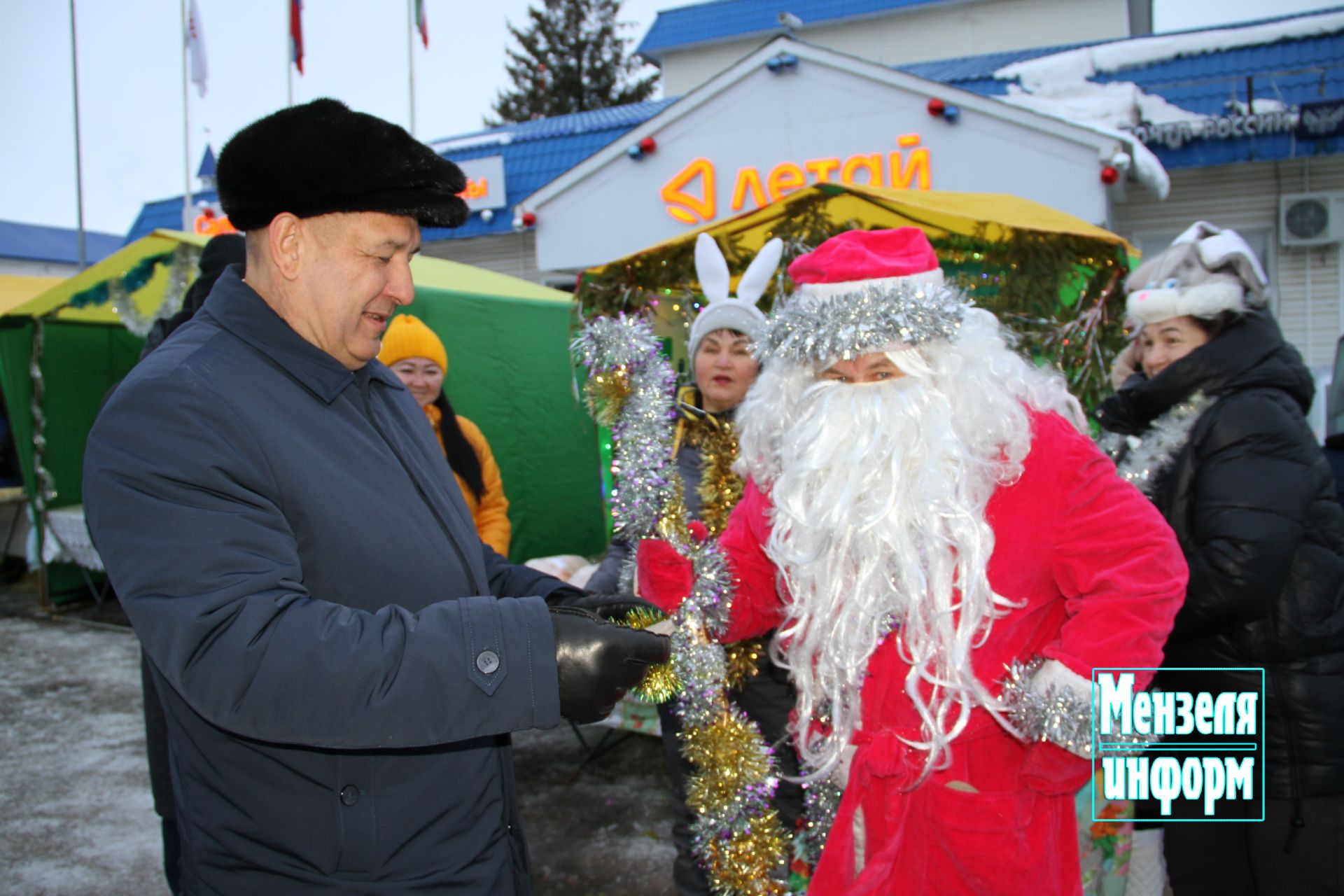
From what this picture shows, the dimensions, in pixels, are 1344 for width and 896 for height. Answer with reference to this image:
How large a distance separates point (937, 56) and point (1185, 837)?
51.8 ft

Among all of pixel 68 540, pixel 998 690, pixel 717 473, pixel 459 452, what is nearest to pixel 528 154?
pixel 68 540

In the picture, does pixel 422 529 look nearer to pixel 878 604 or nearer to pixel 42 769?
pixel 878 604

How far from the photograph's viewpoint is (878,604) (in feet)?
6.10

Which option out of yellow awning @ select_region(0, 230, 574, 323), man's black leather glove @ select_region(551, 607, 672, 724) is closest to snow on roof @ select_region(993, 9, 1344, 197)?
yellow awning @ select_region(0, 230, 574, 323)

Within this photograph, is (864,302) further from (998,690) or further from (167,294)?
(167,294)

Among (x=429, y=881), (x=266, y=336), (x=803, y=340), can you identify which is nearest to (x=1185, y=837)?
(x=803, y=340)

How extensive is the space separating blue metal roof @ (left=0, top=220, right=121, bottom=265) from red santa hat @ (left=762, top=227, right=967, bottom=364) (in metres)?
20.7

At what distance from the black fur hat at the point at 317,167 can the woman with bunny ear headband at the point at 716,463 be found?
1.40 metres

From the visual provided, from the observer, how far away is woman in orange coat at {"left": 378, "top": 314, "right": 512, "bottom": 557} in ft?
13.5

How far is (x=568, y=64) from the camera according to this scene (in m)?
26.7

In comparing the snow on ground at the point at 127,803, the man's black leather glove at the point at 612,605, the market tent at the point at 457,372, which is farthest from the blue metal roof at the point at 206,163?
the man's black leather glove at the point at 612,605

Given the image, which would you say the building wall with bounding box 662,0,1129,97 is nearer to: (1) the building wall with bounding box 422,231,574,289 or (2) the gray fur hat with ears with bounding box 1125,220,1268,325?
(1) the building wall with bounding box 422,231,574,289

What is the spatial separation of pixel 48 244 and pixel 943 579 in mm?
24531
